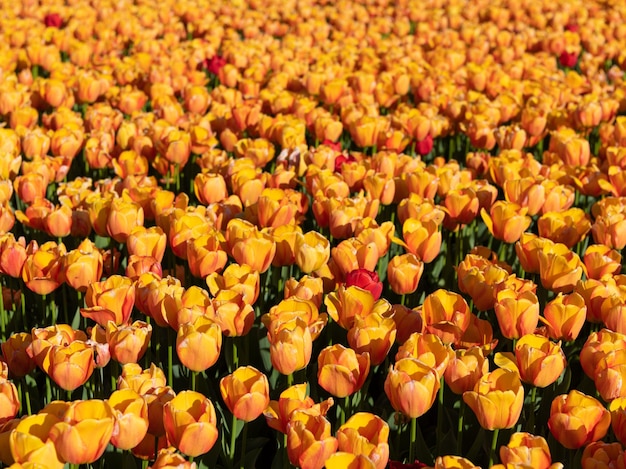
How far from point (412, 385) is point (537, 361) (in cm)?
36

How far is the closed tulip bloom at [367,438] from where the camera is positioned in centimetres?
179

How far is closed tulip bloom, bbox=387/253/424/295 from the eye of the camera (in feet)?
8.60

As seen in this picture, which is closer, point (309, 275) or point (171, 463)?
point (171, 463)

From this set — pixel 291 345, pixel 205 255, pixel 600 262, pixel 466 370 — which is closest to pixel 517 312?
pixel 466 370

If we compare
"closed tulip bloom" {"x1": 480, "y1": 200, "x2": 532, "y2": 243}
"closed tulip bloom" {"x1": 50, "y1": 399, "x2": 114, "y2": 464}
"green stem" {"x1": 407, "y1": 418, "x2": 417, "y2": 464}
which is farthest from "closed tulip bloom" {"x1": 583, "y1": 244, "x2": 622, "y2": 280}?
"closed tulip bloom" {"x1": 50, "y1": 399, "x2": 114, "y2": 464}

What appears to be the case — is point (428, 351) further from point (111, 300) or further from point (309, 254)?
point (111, 300)

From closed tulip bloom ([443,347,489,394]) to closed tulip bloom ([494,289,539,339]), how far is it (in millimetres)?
230

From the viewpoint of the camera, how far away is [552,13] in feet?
27.2

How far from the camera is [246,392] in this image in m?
1.99

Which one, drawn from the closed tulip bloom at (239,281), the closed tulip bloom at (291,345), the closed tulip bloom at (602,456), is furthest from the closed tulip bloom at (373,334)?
the closed tulip bloom at (602,456)

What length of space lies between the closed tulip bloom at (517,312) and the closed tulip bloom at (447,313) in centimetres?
9

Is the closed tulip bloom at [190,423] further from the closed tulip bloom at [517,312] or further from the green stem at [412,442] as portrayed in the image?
the closed tulip bloom at [517,312]

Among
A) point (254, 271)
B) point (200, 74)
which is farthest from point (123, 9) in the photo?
point (254, 271)

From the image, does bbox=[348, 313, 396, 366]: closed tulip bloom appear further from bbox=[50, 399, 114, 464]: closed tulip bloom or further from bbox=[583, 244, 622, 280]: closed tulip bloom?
bbox=[583, 244, 622, 280]: closed tulip bloom
